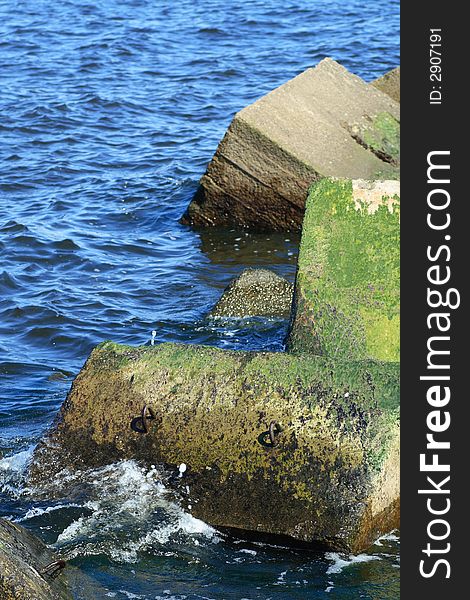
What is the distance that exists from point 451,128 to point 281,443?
1.59 meters

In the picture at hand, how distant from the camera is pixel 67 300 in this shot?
8.47 m

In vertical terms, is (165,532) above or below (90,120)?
below

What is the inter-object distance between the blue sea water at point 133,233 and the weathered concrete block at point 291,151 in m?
0.25

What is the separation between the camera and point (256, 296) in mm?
8117

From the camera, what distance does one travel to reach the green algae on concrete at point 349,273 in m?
5.82

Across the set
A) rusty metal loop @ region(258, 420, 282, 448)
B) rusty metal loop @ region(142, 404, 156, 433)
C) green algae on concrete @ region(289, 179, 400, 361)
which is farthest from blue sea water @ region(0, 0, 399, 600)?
green algae on concrete @ region(289, 179, 400, 361)

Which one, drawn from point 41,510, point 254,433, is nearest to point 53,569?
point 41,510

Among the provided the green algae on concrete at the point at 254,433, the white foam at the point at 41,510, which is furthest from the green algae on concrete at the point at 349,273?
the white foam at the point at 41,510

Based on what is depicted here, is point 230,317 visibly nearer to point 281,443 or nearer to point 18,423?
point 18,423

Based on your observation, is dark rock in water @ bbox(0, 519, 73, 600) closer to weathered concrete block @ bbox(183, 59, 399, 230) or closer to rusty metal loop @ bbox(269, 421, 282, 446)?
rusty metal loop @ bbox(269, 421, 282, 446)

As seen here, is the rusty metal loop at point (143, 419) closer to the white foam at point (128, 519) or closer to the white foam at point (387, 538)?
the white foam at point (128, 519)

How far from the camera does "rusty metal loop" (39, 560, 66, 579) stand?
14.4 feet

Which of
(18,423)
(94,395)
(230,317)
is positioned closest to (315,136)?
(230,317)

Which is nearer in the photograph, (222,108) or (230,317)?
(230,317)
